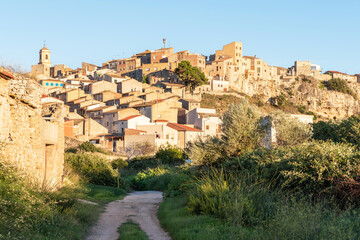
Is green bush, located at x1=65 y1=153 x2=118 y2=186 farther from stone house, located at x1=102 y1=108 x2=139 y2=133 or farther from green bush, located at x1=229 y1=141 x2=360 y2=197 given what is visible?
stone house, located at x1=102 y1=108 x2=139 y2=133

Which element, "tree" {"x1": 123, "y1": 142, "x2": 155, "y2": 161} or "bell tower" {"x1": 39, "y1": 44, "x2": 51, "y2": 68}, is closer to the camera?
"tree" {"x1": 123, "y1": 142, "x2": 155, "y2": 161}

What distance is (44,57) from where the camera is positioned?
12925 centimetres

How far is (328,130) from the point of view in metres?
30.5

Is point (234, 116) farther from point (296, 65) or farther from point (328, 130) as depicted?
point (296, 65)

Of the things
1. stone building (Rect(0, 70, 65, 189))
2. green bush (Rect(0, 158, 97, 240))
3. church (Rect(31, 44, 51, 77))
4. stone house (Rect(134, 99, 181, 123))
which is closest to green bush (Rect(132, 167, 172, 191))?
stone building (Rect(0, 70, 65, 189))

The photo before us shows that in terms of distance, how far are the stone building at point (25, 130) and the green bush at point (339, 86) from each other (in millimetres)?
119645

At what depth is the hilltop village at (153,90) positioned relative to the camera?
62812mm

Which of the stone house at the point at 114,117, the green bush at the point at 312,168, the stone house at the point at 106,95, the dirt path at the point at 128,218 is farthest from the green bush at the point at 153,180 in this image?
the stone house at the point at 106,95

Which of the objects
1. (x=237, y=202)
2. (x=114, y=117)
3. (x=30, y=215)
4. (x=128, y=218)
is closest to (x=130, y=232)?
(x=237, y=202)

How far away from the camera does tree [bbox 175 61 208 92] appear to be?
323ft

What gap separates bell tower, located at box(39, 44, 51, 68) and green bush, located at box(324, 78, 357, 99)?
86.3 metres

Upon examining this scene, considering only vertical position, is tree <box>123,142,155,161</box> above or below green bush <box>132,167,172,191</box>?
above

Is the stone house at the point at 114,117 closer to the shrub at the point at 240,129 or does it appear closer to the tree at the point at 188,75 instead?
the tree at the point at 188,75

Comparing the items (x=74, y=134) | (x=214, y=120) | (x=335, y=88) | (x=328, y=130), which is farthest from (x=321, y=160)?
(x=335, y=88)
